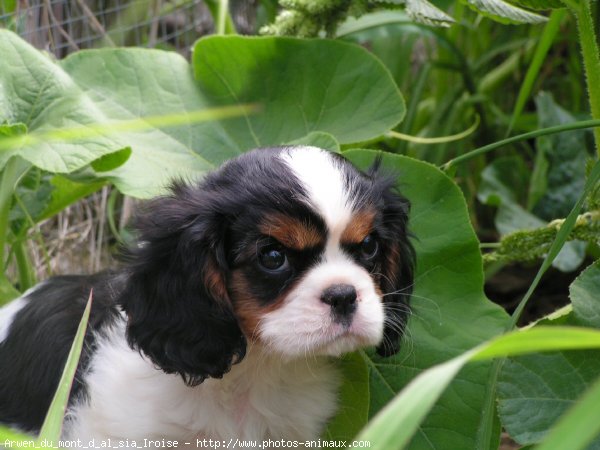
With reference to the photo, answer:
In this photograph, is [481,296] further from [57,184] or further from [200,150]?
[57,184]

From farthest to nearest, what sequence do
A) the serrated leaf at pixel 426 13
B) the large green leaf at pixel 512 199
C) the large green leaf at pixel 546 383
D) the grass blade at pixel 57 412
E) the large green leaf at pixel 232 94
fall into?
the large green leaf at pixel 512 199 < the large green leaf at pixel 232 94 < the serrated leaf at pixel 426 13 < the large green leaf at pixel 546 383 < the grass blade at pixel 57 412

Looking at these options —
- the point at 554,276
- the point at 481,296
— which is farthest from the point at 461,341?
the point at 554,276

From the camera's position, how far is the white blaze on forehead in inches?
84.0

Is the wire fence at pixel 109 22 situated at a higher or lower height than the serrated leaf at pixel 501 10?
lower

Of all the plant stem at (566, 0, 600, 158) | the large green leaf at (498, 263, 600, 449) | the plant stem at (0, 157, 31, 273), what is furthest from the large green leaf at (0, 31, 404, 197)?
the large green leaf at (498, 263, 600, 449)

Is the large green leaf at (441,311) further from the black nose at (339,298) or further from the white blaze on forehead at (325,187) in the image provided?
the black nose at (339,298)

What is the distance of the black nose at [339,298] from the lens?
205 centimetres

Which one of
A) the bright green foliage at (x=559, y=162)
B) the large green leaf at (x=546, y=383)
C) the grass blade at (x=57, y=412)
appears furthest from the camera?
the bright green foliage at (x=559, y=162)

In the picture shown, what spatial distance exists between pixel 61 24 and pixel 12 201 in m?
0.98

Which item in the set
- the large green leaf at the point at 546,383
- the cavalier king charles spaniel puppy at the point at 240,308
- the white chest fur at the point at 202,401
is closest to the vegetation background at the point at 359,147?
the large green leaf at the point at 546,383

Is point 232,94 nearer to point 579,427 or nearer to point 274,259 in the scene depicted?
point 274,259

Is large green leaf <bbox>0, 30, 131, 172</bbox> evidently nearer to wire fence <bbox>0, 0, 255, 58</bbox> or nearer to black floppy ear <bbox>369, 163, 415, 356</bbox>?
wire fence <bbox>0, 0, 255, 58</bbox>

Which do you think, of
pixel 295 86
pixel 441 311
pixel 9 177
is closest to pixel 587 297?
pixel 441 311

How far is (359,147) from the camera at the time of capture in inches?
127
